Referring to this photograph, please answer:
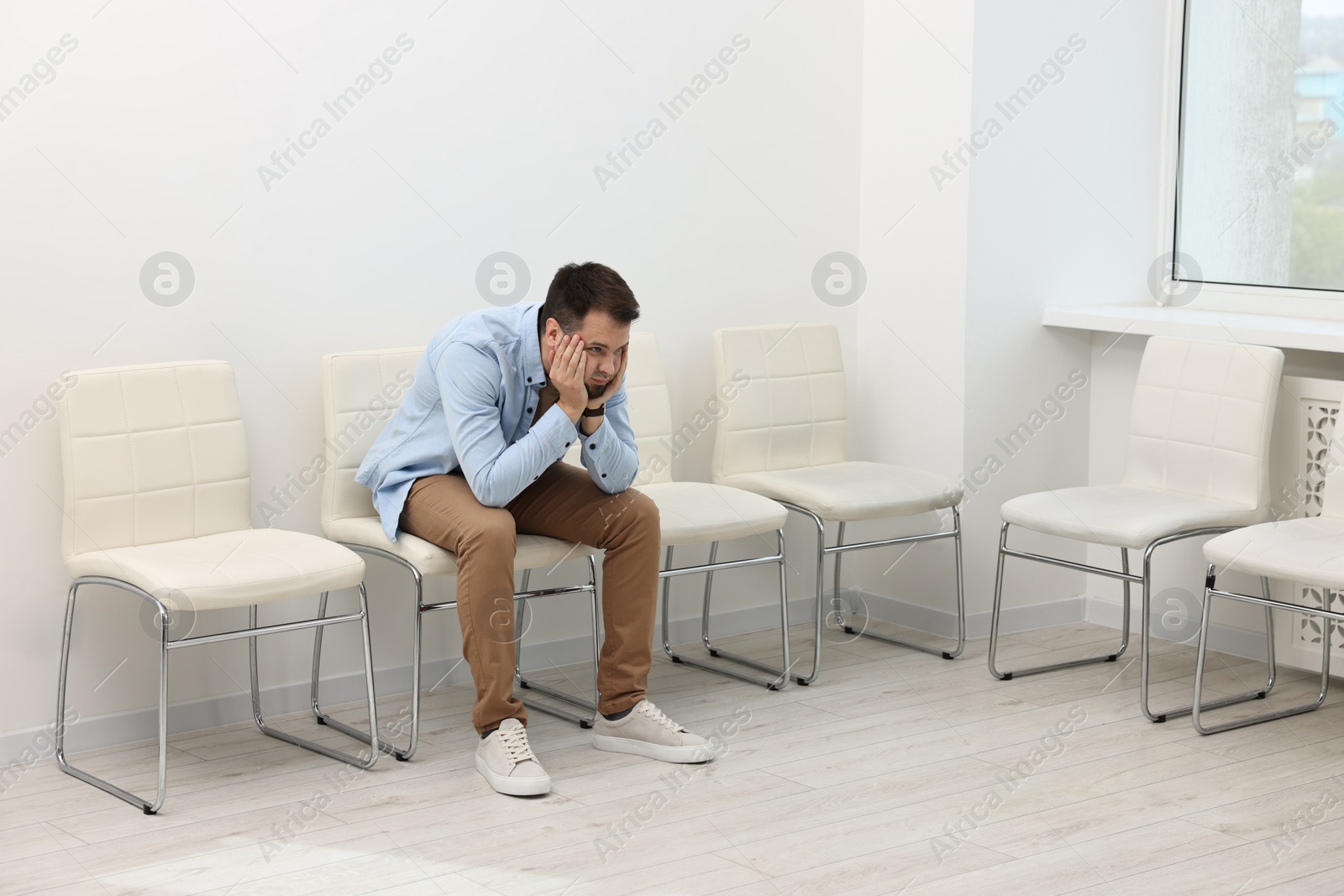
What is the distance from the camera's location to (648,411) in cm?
353

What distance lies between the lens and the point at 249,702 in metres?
3.22

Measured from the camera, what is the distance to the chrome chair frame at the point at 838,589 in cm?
345

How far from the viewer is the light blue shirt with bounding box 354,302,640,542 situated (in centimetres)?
284

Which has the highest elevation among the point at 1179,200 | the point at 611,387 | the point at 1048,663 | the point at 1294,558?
the point at 1179,200

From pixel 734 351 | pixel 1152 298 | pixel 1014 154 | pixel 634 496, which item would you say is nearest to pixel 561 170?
pixel 734 351

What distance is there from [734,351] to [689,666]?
0.82 m

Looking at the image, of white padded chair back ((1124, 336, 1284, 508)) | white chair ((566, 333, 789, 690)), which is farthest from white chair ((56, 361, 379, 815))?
white padded chair back ((1124, 336, 1284, 508))

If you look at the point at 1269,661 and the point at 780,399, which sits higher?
the point at 780,399

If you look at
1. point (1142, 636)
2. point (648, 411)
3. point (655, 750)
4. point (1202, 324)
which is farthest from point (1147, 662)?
point (648, 411)

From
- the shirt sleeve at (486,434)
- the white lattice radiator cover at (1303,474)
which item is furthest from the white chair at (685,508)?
the white lattice radiator cover at (1303,474)

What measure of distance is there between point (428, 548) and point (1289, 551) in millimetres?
1753

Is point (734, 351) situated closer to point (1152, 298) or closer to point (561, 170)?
point (561, 170)

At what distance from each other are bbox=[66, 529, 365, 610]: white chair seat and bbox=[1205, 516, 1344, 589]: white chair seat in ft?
5.85

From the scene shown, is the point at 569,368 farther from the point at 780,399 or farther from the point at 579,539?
the point at 780,399
